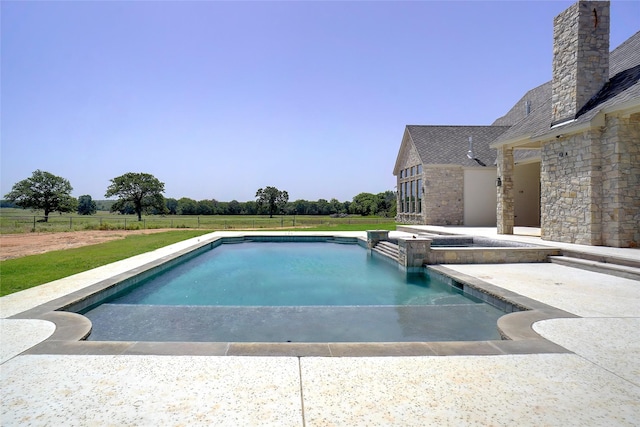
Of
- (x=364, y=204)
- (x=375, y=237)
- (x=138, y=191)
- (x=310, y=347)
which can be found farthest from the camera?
(x=364, y=204)

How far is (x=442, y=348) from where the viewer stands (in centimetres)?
337

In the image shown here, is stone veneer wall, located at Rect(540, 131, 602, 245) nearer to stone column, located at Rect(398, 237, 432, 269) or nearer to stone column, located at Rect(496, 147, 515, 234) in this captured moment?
stone column, located at Rect(496, 147, 515, 234)

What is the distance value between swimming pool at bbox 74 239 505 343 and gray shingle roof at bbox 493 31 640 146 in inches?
246

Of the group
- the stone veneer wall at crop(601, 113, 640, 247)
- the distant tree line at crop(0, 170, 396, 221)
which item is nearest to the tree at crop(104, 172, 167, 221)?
the distant tree line at crop(0, 170, 396, 221)

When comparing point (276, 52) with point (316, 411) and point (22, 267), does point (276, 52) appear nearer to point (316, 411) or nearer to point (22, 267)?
point (22, 267)

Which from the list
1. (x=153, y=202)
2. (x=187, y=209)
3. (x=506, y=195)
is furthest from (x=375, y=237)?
(x=187, y=209)

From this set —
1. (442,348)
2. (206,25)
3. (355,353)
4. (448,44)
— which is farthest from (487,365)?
(448,44)

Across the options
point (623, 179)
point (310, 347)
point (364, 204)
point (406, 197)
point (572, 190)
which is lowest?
point (310, 347)

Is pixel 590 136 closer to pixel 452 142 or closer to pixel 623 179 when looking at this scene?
pixel 623 179

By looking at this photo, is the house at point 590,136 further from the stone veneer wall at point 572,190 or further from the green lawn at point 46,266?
the green lawn at point 46,266

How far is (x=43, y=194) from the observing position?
4731 centimetres

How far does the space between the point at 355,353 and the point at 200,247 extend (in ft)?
35.5

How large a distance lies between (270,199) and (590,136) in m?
57.1

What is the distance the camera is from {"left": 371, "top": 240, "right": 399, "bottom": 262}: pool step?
1082 centimetres
